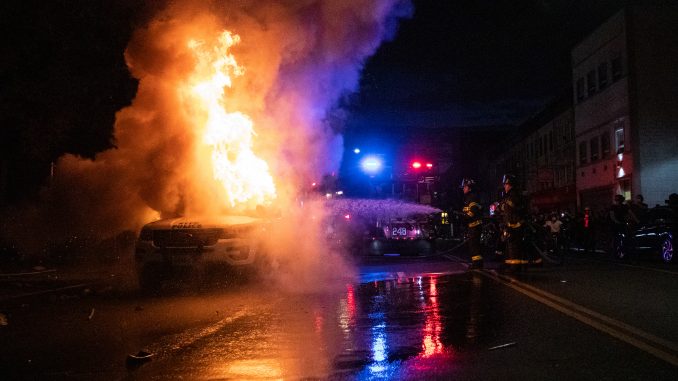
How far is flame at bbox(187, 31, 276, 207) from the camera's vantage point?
1598 cm

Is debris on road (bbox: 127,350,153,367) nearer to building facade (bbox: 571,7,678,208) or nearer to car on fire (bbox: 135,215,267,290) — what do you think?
car on fire (bbox: 135,215,267,290)

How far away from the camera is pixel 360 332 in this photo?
7.85m

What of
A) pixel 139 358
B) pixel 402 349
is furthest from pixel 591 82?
pixel 139 358

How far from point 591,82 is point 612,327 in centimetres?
3376

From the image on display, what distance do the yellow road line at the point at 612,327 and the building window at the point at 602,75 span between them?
2826 cm

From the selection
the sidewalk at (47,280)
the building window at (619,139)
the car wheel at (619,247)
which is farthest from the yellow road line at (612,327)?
the building window at (619,139)

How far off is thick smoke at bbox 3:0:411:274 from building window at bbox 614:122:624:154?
69.6 ft

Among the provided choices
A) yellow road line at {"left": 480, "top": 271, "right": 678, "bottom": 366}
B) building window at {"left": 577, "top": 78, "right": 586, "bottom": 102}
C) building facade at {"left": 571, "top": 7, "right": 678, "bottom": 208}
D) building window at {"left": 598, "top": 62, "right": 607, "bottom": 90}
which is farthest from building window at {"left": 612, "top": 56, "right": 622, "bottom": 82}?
yellow road line at {"left": 480, "top": 271, "right": 678, "bottom": 366}

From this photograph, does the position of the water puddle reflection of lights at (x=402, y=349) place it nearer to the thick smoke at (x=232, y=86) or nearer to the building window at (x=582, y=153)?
the thick smoke at (x=232, y=86)

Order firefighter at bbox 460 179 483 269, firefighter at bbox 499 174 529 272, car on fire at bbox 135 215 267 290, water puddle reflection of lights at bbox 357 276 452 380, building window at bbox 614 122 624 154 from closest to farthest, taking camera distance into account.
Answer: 1. water puddle reflection of lights at bbox 357 276 452 380
2. car on fire at bbox 135 215 267 290
3. firefighter at bbox 499 174 529 272
4. firefighter at bbox 460 179 483 269
5. building window at bbox 614 122 624 154

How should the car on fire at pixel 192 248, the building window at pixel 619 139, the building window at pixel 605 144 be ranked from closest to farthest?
the car on fire at pixel 192 248 < the building window at pixel 619 139 < the building window at pixel 605 144

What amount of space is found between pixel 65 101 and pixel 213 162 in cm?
903

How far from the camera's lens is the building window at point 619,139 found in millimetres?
34400

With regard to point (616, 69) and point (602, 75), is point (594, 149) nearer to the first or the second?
point (602, 75)
